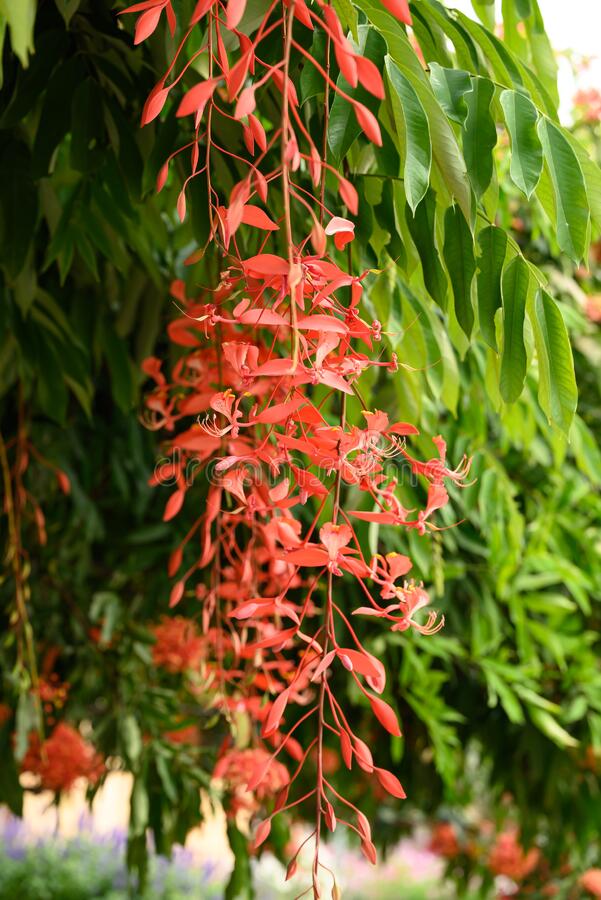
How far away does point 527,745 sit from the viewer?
1.66 m

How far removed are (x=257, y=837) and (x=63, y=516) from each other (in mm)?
1103

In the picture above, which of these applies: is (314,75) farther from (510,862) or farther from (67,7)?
(510,862)

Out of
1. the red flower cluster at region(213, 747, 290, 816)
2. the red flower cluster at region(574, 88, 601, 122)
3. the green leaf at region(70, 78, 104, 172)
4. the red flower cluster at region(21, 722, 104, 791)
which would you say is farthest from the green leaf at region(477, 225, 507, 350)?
the red flower cluster at region(574, 88, 601, 122)

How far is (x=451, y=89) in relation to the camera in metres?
0.64

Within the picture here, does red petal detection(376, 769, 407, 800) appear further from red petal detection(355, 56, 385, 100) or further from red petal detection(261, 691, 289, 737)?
red petal detection(355, 56, 385, 100)

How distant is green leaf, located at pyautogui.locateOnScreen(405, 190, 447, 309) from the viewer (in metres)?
0.65

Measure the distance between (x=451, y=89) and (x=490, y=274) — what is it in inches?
4.7

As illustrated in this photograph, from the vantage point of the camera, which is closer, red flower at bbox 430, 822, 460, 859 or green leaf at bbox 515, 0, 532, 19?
green leaf at bbox 515, 0, 532, 19

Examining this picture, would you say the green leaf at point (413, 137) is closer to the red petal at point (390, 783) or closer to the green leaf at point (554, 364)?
the green leaf at point (554, 364)

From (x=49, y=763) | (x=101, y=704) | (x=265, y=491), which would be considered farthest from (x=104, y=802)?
(x=265, y=491)

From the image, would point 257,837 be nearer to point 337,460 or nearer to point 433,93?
point 337,460

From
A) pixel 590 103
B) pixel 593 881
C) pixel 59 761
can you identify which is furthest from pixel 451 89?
pixel 593 881

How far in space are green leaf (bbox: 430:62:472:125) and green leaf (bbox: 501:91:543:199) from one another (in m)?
0.03

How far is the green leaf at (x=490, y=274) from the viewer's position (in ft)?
2.15
